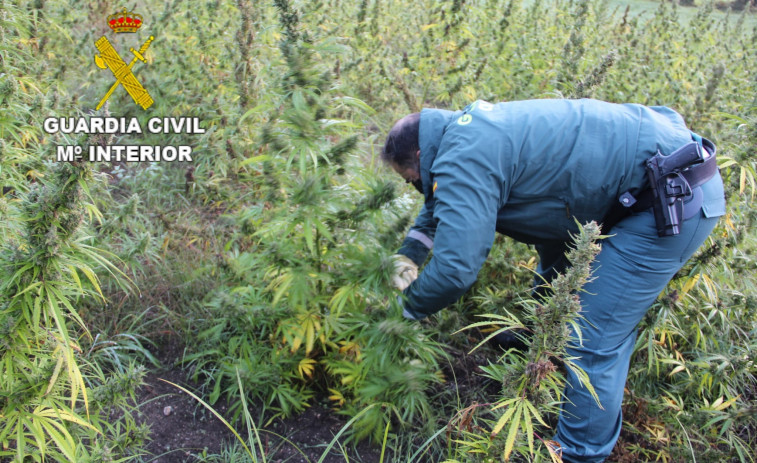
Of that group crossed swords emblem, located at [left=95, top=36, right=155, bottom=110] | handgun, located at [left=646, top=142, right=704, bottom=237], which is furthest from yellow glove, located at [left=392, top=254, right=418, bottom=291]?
crossed swords emblem, located at [left=95, top=36, right=155, bottom=110]

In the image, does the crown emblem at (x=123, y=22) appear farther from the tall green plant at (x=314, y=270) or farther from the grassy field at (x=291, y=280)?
the tall green plant at (x=314, y=270)

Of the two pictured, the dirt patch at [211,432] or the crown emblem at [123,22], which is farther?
the crown emblem at [123,22]

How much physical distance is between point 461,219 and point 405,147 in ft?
1.65

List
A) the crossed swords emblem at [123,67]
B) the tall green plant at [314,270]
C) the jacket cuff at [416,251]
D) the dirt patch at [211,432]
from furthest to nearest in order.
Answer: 1. the crossed swords emblem at [123,67]
2. the jacket cuff at [416,251]
3. the dirt patch at [211,432]
4. the tall green plant at [314,270]

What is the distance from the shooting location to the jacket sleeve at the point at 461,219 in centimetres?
226

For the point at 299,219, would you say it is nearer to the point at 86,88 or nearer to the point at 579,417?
the point at 579,417

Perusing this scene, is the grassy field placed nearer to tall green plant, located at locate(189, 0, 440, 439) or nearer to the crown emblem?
tall green plant, located at locate(189, 0, 440, 439)

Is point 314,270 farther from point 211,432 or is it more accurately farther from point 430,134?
point 211,432

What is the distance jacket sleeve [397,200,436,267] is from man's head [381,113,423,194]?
35cm

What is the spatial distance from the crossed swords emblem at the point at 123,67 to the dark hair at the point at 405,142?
2646 millimetres

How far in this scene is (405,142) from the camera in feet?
8.30

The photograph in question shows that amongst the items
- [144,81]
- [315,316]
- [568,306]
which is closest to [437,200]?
[315,316]

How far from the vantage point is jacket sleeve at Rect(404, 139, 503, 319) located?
2.26 m

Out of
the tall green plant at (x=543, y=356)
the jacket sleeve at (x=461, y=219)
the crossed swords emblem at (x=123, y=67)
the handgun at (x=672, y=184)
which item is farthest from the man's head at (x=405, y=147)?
the crossed swords emblem at (x=123, y=67)
